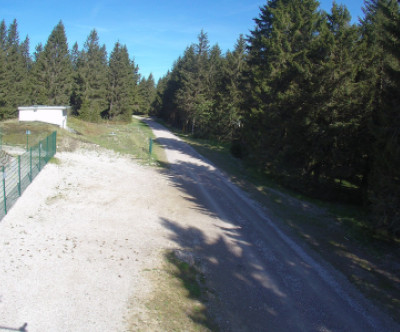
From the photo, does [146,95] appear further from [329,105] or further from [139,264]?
[139,264]

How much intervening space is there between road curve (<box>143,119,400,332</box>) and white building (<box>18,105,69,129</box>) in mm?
20634

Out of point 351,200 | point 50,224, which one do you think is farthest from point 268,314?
point 351,200

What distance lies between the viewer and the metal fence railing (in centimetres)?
1011

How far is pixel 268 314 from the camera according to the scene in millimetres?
6328

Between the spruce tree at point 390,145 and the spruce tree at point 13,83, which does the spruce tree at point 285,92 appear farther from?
the spruce tree at point 13,83

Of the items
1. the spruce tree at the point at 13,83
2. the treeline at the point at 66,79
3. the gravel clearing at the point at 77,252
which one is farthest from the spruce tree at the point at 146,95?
the gravel clearing at the point at 77,252

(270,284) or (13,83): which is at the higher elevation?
(13,83)

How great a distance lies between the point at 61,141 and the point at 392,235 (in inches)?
801

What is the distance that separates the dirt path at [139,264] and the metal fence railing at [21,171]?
0.33 meters

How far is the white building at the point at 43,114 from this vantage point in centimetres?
2662

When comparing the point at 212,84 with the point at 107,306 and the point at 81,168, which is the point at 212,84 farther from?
the point at 107,306

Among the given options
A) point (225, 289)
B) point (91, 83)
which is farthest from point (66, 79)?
point (225, 289)

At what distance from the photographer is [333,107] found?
15312 mm

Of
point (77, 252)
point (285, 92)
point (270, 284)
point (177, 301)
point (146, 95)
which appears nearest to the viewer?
point (177, 301)
